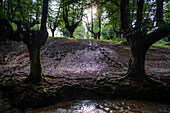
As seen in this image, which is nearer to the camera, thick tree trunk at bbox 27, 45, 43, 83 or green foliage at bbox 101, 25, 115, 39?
thick tree trunk at bbox 27, 45, 43, 83

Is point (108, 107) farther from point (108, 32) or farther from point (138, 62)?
point (108, 32)

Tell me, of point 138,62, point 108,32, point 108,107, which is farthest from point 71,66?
point 108,32

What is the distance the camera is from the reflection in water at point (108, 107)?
14.9 ft

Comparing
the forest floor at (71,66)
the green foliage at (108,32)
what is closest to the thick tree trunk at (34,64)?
the forest floor at (71,66)

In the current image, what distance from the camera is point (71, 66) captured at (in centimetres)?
1012

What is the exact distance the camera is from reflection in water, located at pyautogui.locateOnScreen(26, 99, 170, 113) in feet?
14.9

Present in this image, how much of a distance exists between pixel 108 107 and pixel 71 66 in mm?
6019

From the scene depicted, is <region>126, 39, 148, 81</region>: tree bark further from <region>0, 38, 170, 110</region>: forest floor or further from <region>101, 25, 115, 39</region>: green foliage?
<region>101, 25, 115, 39</region>: green foliage

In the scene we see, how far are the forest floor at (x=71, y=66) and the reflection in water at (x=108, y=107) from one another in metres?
0.84

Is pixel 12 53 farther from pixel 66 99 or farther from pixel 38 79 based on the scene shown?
pixel 66 99

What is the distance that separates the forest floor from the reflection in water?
2.75ft

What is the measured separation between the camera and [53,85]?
5727 millimetres

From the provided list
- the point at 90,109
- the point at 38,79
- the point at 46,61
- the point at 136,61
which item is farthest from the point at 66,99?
the point at 46,61

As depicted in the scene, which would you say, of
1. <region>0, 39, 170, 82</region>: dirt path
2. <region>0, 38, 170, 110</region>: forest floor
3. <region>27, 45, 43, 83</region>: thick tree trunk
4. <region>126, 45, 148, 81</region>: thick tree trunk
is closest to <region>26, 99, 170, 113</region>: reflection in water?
<region>0, 38, 170, 110</region>: forest floor
